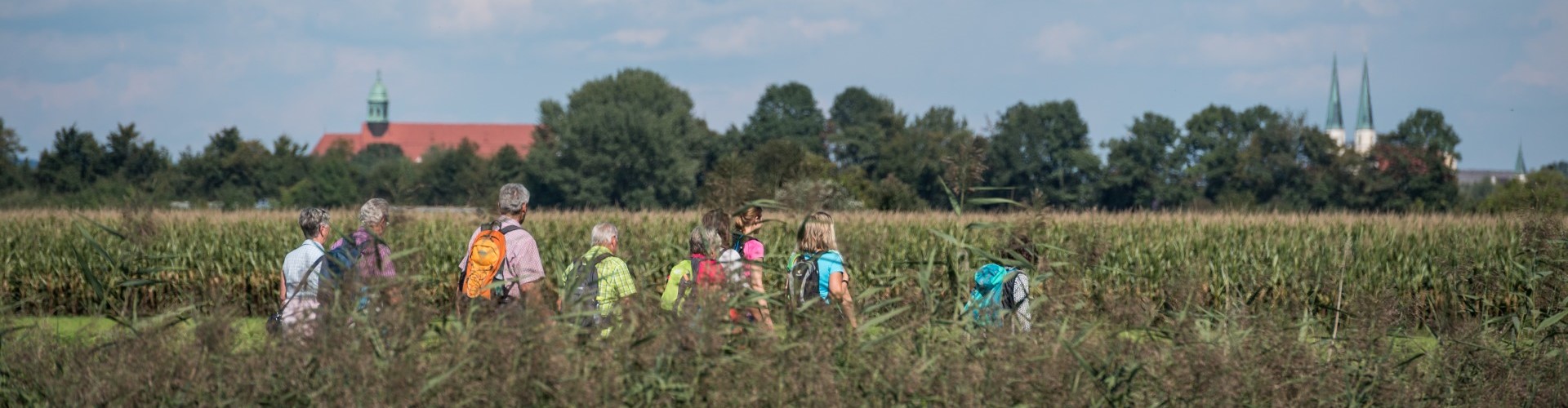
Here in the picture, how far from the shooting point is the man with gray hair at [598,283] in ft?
15.2

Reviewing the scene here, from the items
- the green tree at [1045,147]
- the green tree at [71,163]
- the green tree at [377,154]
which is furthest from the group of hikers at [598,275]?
the green tree at [377,154]

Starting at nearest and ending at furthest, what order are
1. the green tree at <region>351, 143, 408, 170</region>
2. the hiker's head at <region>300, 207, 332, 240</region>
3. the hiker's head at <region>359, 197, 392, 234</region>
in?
the hiker's head at <region>359, 197, 392, 234</region>, the hiker's head at <region>300, 207, 332, 240</region>, the green tree at <region>351, 143, 408, 170</region>

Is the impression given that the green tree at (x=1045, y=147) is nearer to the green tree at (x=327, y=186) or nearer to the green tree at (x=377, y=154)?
the green tree at (x=327, y=186)

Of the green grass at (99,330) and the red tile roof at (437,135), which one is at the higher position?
the red tile roof at (437,135)

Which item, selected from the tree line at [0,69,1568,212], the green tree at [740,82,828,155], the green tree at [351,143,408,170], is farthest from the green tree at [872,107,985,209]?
the green tree at [351,143,408,170]

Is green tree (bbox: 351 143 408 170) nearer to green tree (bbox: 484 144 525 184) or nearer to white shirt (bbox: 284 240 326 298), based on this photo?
green tree (bbox: 484 144 525 184)

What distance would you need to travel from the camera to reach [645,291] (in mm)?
4691

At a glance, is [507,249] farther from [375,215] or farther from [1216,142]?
[1216,142]

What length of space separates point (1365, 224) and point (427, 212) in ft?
43.6

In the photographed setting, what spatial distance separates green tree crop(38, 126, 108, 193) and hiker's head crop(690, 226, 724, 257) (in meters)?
61.9

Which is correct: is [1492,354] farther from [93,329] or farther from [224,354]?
[93,329]

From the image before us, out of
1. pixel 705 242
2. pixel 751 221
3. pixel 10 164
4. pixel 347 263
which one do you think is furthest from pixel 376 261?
pixel 10 164

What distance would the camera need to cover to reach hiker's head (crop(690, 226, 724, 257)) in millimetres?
5328

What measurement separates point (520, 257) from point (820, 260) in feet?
6.00
